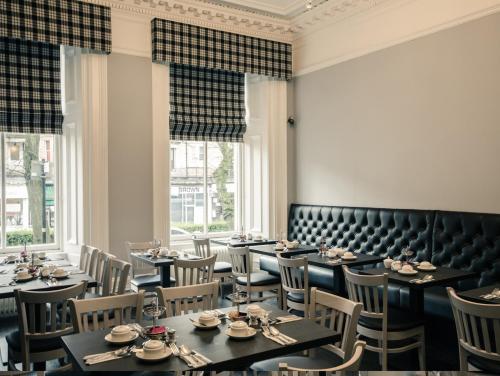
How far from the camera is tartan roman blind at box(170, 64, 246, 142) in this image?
21.2 feet

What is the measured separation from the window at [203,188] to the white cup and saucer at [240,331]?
4.46 m

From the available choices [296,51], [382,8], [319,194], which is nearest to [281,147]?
[319,194]

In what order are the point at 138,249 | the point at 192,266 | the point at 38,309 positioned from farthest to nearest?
the point at 138,249 → the point at 192,266 → the point at 38,309

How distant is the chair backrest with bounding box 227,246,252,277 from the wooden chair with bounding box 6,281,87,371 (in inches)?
84.2

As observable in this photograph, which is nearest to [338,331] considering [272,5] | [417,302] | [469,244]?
[417,302]

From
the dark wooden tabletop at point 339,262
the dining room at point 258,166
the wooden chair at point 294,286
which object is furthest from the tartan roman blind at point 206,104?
the wooden chair at point 294,286

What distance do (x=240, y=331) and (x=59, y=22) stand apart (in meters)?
4.48

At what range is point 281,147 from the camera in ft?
23.4

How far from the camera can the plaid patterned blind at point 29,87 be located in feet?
17.5

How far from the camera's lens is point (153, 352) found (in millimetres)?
2178

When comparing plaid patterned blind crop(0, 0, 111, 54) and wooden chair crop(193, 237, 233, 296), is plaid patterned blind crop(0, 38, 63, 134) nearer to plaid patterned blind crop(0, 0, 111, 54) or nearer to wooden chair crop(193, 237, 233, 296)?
plaid patterned blind crop(0, 0, 111, 54)

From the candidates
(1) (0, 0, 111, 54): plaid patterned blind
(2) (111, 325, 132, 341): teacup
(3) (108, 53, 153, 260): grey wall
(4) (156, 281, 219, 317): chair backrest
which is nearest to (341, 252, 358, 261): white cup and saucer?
(4) (156, 281, 219, 317): chair backrest

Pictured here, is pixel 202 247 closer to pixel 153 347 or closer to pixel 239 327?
pixel 239 327

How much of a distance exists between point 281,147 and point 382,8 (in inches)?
97.0
